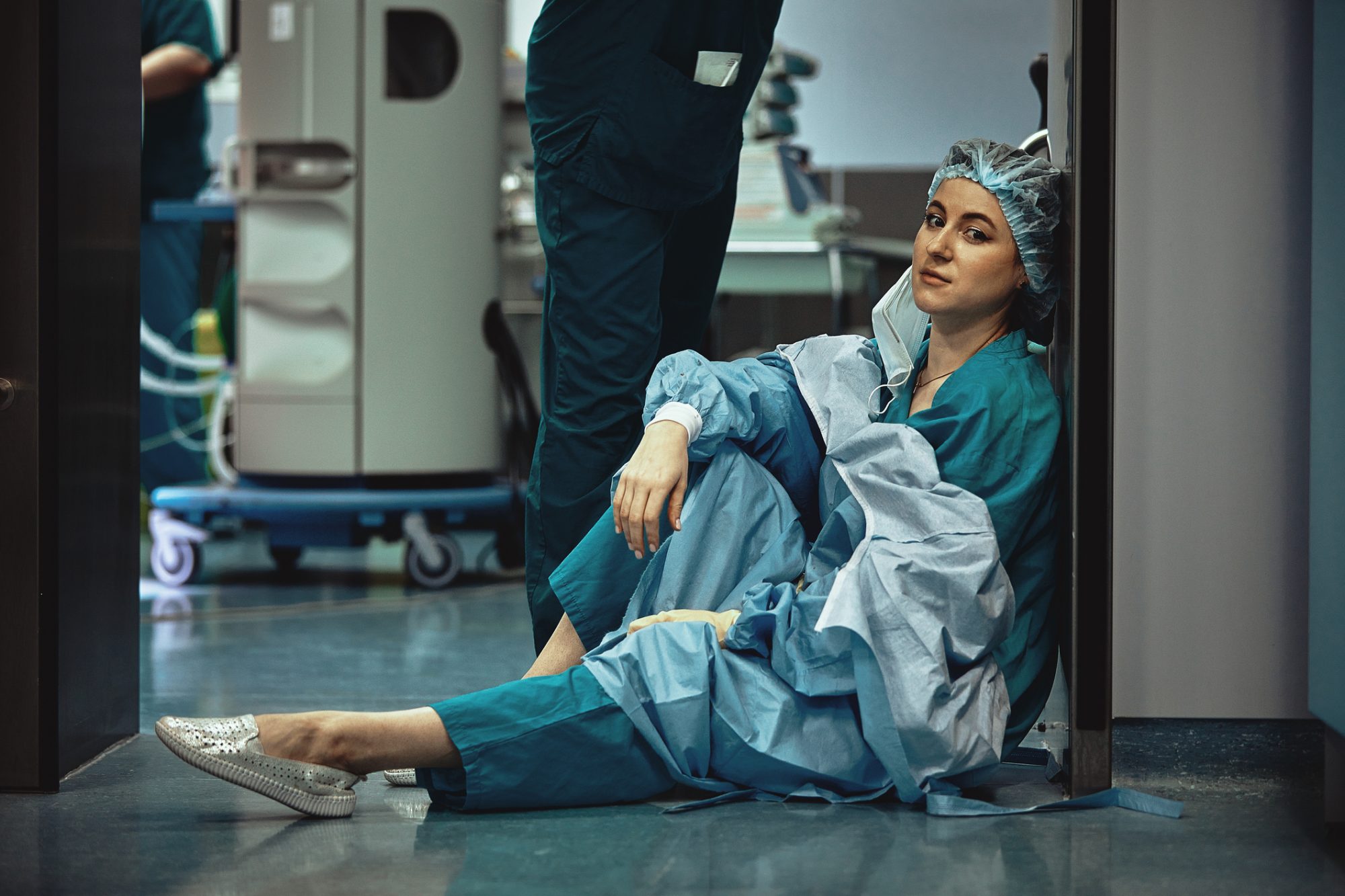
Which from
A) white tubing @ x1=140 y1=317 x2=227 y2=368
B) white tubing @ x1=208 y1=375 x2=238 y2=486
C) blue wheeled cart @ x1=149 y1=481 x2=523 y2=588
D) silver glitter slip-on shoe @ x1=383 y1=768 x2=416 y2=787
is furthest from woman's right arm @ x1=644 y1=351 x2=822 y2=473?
white tubing @ x1=140 y1=317 x2=227 y2=368

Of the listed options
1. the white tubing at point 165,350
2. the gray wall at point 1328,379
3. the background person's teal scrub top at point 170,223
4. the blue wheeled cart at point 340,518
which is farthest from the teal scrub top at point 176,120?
the gray wall at point 1328,379

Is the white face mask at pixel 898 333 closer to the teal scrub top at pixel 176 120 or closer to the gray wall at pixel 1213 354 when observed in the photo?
the gray wall at pixel 1213 354

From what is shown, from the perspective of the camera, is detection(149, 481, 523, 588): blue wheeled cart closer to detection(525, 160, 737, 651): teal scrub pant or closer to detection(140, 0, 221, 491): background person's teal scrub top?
detection(140, 0, 221, 491): background person's teal scrub top

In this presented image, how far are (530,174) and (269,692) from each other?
8.08ft

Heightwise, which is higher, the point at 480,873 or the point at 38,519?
the point at 38,519

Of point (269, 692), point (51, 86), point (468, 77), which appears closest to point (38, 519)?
point (51, 86)

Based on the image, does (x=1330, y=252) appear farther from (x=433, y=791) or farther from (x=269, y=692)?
(x=269, y=692)

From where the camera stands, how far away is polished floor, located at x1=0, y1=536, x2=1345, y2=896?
4.14 feet

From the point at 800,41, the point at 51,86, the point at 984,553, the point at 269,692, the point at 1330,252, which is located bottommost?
the point at 269,692

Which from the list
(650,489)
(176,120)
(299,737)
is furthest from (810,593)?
(176,120)

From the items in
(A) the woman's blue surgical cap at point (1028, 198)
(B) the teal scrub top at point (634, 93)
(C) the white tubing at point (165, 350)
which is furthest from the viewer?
(C) the white tubing at point (165, 350)

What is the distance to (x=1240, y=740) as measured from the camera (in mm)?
1691

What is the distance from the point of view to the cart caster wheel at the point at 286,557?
371 cm

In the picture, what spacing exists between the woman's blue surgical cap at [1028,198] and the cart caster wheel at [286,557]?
249 centimetres
